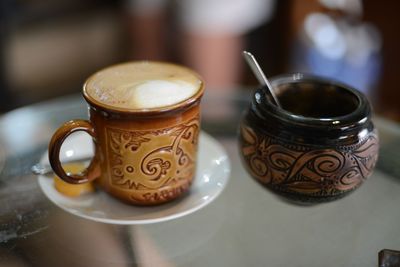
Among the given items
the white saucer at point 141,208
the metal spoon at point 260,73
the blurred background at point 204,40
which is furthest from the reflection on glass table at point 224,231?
the blurred background at point 204,40

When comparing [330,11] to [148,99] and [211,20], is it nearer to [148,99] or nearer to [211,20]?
[211,20]

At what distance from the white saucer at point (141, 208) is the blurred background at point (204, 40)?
32.7 inches

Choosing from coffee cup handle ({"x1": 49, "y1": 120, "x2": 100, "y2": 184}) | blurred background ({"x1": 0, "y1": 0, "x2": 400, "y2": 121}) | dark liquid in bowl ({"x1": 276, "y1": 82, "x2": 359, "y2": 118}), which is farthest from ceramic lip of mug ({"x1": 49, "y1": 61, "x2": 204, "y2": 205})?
blurred background ({"x1": 0, "y1": 0, "x2": 400, "y2": 121})

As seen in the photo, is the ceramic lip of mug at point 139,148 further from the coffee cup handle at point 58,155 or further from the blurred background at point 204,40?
the blurred background at point 204,40

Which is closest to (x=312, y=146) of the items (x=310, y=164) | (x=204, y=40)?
(x=310, y=164)

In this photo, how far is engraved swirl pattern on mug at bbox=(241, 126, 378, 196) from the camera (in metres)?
0.50

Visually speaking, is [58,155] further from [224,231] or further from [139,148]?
[224,231]

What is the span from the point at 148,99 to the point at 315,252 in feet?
0.75

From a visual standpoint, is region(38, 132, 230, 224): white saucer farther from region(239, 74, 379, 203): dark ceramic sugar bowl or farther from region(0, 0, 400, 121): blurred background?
region(0, 0, 400, 121): blurred background

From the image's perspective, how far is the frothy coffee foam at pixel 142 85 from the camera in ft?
1.68

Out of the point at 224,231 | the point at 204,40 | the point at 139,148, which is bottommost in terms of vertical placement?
the point at 204,40

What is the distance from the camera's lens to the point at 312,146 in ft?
1.61

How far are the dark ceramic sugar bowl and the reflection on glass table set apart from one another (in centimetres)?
5

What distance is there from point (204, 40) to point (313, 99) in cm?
109
